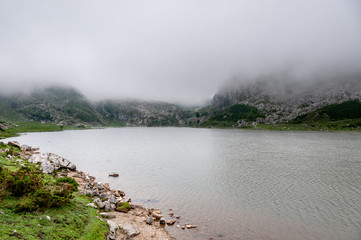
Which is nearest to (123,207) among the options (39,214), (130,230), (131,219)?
(131,219)

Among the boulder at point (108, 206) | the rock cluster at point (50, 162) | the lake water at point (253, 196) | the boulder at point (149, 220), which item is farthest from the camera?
the rock cluster at point (50, 162)

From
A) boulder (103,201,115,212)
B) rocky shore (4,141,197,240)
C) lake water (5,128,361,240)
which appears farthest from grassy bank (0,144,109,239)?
lake water (5,128,361,240)

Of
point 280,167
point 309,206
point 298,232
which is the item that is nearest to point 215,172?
point 280,167

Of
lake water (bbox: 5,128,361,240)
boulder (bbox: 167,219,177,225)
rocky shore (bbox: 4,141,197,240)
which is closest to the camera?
rocky shore (bbox: 4,141,197,240)

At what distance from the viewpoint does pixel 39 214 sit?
16.4 metres

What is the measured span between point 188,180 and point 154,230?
22407 millimetres

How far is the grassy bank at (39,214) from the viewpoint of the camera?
1382cm

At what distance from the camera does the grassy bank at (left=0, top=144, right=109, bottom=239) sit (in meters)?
13.8

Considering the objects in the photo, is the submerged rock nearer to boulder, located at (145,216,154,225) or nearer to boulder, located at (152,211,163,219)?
boulder, located at (145,216,154,225)

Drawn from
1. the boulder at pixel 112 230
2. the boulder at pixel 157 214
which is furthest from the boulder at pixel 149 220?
the boulder at pixel 112 230

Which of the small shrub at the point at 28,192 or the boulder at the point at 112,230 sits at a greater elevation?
the small shrub at the point at 28,192

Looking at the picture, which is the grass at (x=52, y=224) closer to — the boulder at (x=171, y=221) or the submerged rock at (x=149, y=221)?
the submerged rock at (x=149, y=221)

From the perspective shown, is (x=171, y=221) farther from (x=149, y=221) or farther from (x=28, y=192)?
(x=28, y=192)

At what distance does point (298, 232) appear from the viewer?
22.5 meters
